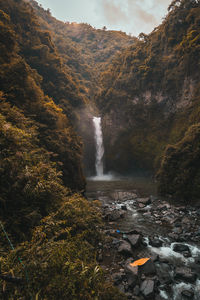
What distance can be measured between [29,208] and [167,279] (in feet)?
14.5

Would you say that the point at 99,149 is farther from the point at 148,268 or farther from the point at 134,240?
the point at 148,268

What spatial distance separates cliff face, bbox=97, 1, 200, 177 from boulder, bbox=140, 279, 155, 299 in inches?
699

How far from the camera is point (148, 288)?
4.09 m

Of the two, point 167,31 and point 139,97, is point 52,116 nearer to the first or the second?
point 139,97

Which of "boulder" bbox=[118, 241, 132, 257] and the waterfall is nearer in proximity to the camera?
"boulder" bbox=[118, 241, 132, 257]

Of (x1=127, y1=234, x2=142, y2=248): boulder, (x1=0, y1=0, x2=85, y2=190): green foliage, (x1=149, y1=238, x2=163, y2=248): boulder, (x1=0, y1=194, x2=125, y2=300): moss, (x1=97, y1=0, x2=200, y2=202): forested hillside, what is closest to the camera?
(x1=0, y1=194, x2=125, y2=300): moss

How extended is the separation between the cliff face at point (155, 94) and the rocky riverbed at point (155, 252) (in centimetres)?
1357

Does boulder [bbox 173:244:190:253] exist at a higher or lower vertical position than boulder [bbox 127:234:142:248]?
lower

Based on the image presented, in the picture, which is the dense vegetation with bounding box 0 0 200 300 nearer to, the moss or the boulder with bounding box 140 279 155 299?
the moss

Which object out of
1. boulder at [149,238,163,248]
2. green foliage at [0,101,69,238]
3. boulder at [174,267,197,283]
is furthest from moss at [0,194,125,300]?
boulder at [149,238,163,248]

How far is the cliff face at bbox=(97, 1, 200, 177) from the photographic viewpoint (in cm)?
2069

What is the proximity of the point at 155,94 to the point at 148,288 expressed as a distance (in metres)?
25.9

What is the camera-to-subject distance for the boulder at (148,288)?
156 inches

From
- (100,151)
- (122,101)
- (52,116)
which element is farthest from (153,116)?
(52,116)
